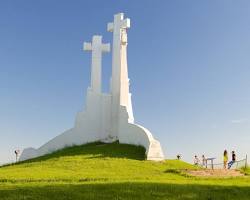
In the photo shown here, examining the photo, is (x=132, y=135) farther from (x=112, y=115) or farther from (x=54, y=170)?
(x=54, y=170)

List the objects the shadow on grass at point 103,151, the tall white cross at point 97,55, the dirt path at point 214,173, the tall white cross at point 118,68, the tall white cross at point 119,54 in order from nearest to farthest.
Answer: the dirt path at point 214,173
the shadow on grass at point 103,151
the tall white cross at point 118,68
the tall white cross at point 119,54
the tall white cross at point 97,55

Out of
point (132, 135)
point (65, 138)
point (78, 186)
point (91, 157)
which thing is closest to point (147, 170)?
point (91, 157)

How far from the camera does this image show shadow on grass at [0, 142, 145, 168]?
97.1 feet

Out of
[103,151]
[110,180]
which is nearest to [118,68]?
[103,151]

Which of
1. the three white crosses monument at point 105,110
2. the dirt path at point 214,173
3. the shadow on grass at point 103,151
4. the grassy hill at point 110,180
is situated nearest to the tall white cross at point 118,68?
the three white crosses monument at point 105,110

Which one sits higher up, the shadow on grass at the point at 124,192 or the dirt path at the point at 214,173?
the dirt path at the point at 214,173

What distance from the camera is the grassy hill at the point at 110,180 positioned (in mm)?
15148

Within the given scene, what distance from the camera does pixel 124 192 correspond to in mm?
15391

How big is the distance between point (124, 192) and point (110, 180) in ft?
13.3

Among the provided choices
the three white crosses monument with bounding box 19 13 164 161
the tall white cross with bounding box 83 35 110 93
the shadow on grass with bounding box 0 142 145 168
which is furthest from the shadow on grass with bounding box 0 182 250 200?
the tall white cross with bounding box 83 35 110 93

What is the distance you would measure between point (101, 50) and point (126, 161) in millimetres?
12063

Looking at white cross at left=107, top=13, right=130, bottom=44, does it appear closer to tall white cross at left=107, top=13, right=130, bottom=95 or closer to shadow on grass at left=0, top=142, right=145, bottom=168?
tall white cross at left=107, top=13, right=130, bottom=95

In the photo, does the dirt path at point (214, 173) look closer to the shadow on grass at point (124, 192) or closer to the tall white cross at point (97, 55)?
the shadow on grass at point (124, 192)

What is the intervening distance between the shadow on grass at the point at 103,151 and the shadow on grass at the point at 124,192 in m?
12.2
